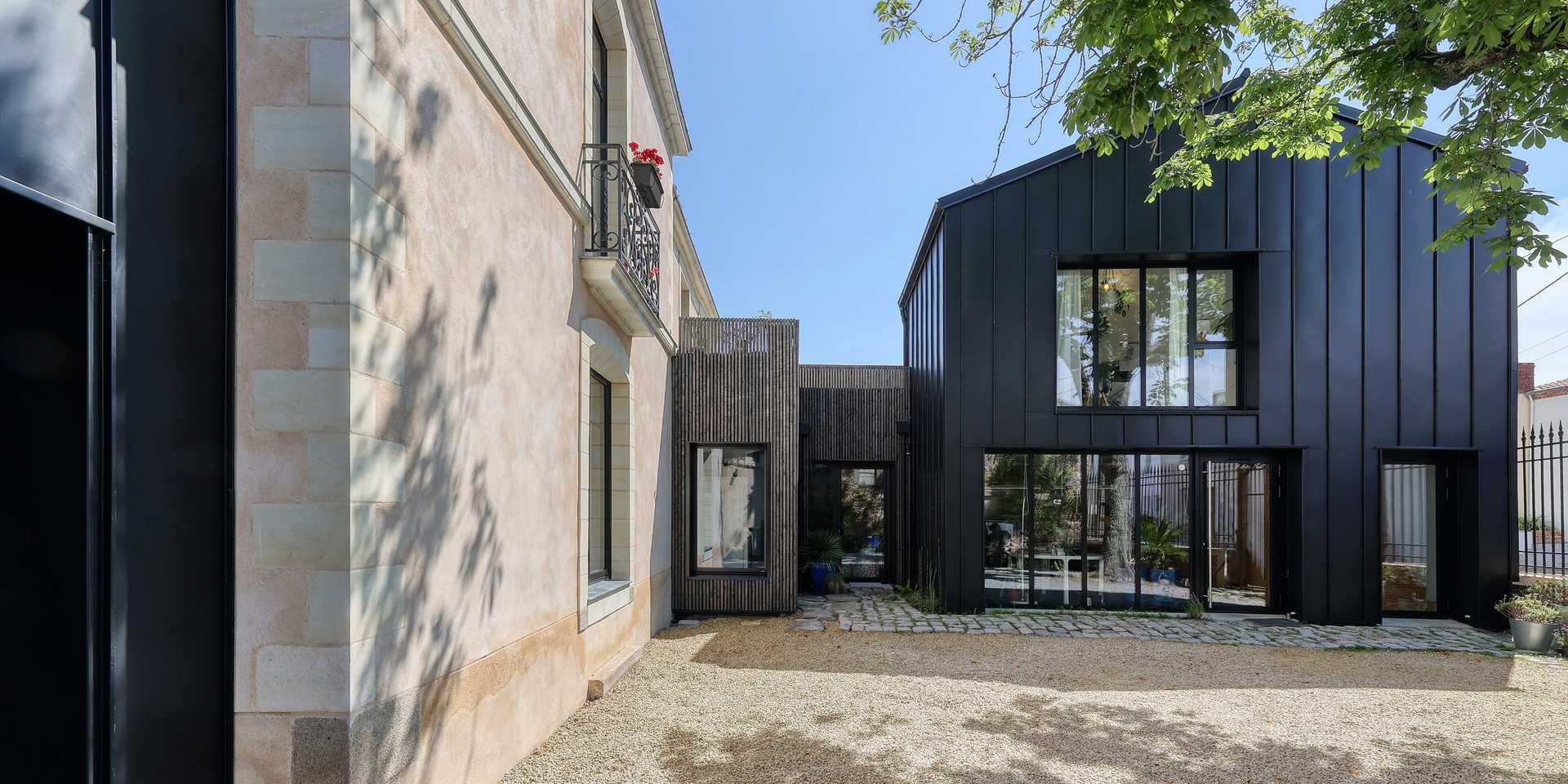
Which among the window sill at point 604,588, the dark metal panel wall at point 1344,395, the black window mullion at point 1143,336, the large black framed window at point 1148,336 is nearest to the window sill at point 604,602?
the window sill at point 604,588

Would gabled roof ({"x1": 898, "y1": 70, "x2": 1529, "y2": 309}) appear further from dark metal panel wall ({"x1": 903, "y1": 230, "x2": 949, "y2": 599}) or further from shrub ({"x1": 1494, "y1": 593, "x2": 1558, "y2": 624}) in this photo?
shrub ({"x1": 1494, "y1": 593, "x2": 1558, "y2": 624})

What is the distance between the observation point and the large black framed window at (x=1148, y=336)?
32.7 feet

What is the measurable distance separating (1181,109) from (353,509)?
510 centimetres

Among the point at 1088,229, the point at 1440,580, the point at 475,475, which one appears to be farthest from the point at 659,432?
the point at 1440,580

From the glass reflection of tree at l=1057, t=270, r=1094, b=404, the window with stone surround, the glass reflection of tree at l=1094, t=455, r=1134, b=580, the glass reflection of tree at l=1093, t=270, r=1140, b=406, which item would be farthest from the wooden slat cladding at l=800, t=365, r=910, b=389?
the window with stone surround

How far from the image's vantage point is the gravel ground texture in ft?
14.8

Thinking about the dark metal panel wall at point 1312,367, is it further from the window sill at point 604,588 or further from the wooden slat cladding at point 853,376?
the wooden slat cladding at point 853,376

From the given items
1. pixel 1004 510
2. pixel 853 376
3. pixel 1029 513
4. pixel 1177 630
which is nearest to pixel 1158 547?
pixel 1177 630

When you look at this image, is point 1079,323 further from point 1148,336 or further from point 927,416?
point 927,416

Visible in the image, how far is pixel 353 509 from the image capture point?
2.73 meters

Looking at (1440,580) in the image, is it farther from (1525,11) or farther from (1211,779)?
(1525,11)

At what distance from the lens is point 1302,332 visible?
9625 millimetres

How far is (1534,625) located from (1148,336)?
15.9ft

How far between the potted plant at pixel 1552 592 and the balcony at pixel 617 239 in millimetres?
9968
